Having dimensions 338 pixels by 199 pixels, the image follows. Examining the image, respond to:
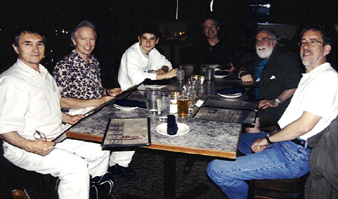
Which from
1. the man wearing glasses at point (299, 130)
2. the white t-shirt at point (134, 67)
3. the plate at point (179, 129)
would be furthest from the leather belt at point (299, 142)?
the white t-shirt at point (134, 67)

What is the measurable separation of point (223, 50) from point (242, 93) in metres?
2.01

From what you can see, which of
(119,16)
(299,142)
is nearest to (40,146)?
(299,142)

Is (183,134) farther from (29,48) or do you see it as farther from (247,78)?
(247,78)

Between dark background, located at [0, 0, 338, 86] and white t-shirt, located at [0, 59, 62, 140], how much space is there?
320cm

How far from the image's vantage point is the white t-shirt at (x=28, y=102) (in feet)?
5.32

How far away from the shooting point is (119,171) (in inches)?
106

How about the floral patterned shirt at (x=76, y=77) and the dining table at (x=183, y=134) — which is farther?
the floral patterned shirt at (x=76, y=77)

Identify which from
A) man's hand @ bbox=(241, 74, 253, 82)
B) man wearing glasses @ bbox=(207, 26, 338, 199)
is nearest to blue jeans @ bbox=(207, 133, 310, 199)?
man wearing glasses @ bbox=(207, 26, 338, 199)

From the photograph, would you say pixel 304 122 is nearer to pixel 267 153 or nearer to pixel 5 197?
pixel 267 153

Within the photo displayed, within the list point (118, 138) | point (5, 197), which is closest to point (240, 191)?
point (118, 138)

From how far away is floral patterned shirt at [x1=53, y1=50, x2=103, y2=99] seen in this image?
234 cm

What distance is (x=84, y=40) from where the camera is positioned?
2.50 meters

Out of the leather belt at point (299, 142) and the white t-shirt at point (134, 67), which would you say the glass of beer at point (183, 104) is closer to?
the leather belt at point (299, 142)

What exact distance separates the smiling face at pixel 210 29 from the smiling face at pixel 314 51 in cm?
248
